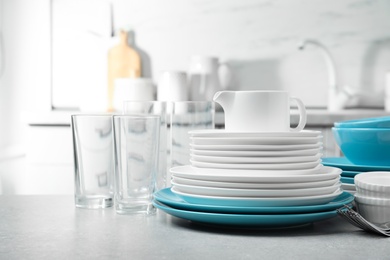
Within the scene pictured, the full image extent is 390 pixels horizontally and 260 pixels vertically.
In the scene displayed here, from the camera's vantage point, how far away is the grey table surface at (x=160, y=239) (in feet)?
2.24

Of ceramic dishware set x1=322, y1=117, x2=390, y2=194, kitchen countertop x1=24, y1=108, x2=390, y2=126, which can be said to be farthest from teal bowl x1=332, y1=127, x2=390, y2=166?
kitchen countertop x1=24, y1=108, x2=390, y2=126

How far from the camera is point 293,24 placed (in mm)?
3424

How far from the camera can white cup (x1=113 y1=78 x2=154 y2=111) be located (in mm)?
3037

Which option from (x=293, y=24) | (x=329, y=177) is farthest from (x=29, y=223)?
(x=293, y=24)

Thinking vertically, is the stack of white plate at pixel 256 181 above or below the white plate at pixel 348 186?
above

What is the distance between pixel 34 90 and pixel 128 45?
0.61 meters

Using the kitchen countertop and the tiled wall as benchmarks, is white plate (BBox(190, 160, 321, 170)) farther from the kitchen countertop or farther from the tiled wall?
the tiled wall

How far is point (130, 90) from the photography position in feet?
10.0

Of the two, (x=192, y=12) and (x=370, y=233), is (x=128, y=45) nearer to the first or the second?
(x=192, y=12)

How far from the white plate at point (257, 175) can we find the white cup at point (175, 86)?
217cm

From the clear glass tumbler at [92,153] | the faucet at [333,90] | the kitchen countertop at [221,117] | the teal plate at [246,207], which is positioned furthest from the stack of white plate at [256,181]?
the faucet at [333,90]

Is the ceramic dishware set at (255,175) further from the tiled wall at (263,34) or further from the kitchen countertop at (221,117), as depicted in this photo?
the tiled wall at (263,34)

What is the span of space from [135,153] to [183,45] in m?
2.56

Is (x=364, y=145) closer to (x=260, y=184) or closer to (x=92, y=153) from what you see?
(x=260, y=184)
